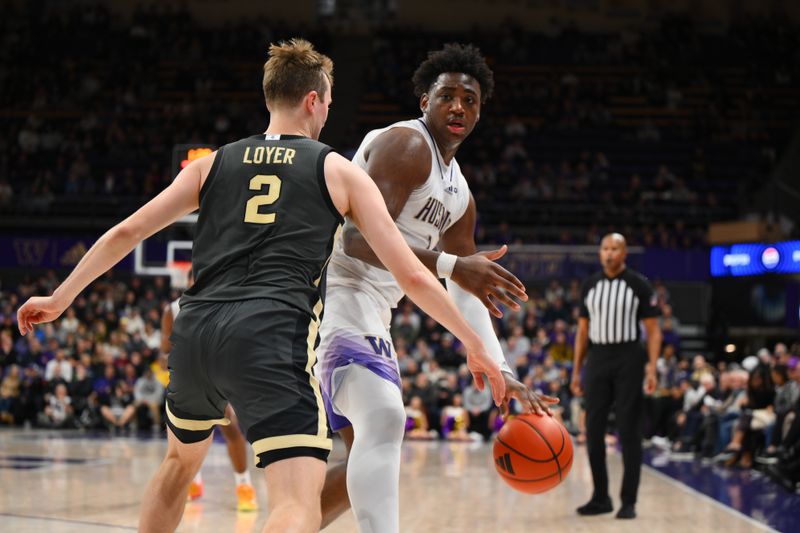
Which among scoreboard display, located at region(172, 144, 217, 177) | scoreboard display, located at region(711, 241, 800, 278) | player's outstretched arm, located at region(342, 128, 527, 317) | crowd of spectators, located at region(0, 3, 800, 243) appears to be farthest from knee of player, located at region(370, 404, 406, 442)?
crowd of spectators, located at region(0, 3, 800, 243)

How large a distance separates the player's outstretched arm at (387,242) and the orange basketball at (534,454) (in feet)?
5.34

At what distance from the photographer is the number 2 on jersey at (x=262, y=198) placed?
304 cm

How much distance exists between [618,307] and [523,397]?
3.88 metres

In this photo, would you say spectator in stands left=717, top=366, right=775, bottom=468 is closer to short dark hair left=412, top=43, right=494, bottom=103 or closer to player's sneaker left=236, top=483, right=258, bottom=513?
player's sneaker left=236, top=483, right=258, bottom=513

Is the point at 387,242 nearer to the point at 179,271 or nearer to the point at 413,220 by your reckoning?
the point at 413,220

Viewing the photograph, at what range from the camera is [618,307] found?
302 inches

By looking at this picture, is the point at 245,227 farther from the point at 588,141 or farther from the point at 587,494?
the point at 588,141

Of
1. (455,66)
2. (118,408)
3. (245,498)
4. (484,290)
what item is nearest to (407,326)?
(118,408)

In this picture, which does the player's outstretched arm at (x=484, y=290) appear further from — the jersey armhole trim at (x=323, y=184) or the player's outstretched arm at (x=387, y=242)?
the jersey armhole trim at (x=323, y=184)

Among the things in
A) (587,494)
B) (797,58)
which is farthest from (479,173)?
(587,494)

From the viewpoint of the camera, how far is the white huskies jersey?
4.12m

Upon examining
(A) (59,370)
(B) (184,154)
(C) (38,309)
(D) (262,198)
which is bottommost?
(A) (59,370)

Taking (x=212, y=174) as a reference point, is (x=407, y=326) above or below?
below

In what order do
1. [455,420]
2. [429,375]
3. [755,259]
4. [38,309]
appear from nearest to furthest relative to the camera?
[38,309] < [455,420] < [429,375] < [755,259]
